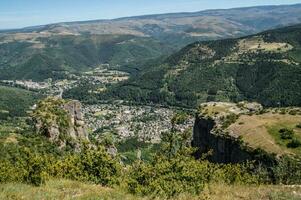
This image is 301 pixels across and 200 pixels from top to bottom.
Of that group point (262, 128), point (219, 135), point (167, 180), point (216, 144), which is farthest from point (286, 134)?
point (167, 180)

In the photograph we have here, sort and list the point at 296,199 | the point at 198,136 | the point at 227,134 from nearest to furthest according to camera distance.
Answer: the point at 296,199 → the point at 227,134 → the point at 198,136

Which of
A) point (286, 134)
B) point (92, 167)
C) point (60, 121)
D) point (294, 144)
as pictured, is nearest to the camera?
point (92, 167)

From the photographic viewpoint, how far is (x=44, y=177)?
106 ft

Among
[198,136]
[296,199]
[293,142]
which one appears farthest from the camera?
[198,136]

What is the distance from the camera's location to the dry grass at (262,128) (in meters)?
108

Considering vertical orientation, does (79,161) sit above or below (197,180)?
below

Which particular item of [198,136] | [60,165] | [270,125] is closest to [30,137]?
[198,136]

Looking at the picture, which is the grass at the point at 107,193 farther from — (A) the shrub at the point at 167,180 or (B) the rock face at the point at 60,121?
(B) the rock face at the point at 60,121

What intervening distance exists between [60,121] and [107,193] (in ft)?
403

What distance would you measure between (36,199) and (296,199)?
45.2ft

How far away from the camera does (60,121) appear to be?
147375mm

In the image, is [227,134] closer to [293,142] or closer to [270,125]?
[270,125]

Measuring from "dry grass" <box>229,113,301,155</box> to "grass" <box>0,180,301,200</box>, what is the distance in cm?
7809

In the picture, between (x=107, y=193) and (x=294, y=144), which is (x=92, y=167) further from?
(x=294, y=144)
